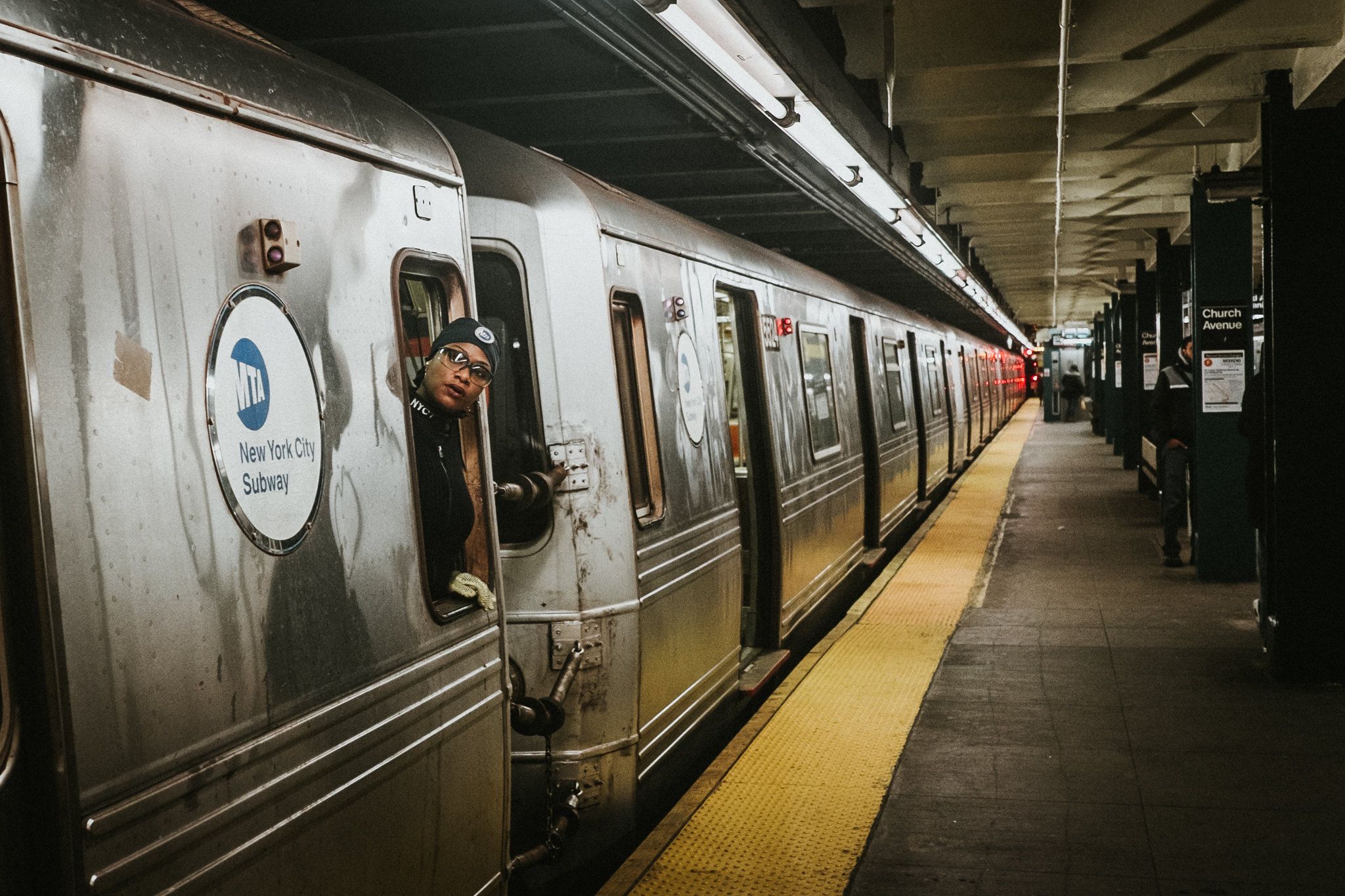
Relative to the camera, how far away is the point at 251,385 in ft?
8.09

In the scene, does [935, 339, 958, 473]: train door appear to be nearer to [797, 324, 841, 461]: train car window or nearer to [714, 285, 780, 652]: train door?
[797, 324, 841, 461]: train car window

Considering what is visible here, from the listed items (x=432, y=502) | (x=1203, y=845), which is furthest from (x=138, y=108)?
(x=1203, y=845)

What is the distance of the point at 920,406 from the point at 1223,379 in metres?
5.72

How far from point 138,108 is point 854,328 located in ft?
29.6

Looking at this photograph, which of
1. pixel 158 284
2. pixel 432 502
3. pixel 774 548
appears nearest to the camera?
pixel 158 284

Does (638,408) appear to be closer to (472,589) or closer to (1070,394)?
(472,589)

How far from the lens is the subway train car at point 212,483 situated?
6.31 ft

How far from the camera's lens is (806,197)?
345 inches

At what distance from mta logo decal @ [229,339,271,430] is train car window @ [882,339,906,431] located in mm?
9890

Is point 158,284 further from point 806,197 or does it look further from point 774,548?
point 806,197

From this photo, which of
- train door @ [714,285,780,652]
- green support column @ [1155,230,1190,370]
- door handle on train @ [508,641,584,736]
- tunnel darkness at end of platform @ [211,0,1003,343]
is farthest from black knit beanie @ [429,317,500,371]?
green support column @ [1155,230,1190,370]

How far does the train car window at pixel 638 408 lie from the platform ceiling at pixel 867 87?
3.18 feet

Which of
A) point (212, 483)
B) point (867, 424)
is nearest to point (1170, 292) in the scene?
point (867, 424)

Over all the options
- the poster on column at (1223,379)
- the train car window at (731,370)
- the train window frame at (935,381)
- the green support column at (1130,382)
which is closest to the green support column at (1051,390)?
the green support column at (1130,382)
